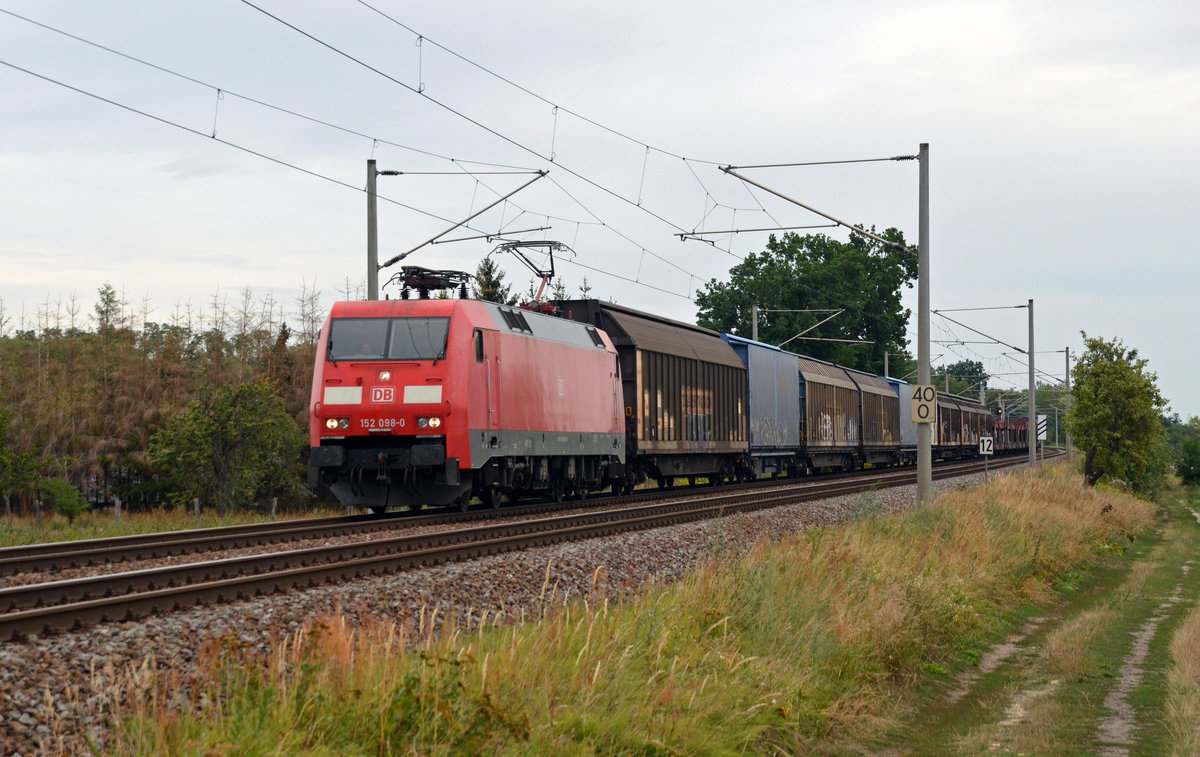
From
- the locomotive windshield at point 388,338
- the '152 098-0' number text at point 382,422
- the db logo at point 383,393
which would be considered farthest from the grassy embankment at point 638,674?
the db logo at point 383,393

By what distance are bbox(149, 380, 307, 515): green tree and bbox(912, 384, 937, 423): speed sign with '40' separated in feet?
53.5

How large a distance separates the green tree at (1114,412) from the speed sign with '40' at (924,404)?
86.5 feet

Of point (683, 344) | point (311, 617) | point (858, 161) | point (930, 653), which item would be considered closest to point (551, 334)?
point (858, 161)

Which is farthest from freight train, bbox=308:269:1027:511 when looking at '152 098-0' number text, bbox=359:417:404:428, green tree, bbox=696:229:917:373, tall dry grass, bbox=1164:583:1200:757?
green tree, bbox=696:229:917:373

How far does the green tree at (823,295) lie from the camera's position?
3182 inches

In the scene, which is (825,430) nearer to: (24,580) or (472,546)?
(472,546)

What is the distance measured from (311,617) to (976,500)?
17.7m

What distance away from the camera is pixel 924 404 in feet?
72.3

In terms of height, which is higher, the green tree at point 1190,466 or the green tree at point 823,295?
the green tree at point 823,295

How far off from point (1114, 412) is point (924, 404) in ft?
89.9

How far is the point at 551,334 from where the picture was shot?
885 inches

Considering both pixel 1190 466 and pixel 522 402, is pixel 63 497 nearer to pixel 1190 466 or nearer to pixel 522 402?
pixel 522 402

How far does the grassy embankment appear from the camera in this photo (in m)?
5.98

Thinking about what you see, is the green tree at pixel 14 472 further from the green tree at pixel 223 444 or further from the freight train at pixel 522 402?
the freight train at pixel 522 402
